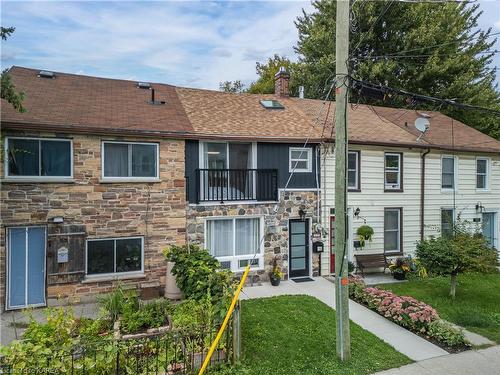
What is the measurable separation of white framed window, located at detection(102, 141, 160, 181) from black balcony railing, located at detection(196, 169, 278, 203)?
1.54 m

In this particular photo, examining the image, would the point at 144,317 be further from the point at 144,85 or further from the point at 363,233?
the point at 144,85

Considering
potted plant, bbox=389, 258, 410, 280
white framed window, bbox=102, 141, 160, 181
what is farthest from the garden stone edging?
white framed window, bbox=102, 141, 160, 181

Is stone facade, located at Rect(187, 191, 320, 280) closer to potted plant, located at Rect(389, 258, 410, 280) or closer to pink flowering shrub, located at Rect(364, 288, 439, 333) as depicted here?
potted plant, located at Rect(389, 258, 410, 280)

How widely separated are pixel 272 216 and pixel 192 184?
291 cm

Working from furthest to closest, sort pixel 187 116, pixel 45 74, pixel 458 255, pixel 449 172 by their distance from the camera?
pixel 449 172
pixel 45 74
pixel 187 116
pixel 458 255

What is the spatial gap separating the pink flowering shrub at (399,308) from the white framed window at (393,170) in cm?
507

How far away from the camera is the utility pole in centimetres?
628

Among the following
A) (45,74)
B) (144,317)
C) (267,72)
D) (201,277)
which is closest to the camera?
(144,317)

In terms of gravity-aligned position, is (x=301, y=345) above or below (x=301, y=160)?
below

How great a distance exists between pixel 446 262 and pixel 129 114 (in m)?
10.6

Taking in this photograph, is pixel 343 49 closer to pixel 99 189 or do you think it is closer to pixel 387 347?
pixel 387 347

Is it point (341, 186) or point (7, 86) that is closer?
point (341, 186)

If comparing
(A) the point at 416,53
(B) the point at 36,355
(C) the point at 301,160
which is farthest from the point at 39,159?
(A) the point at 416,53

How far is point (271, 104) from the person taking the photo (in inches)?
582
